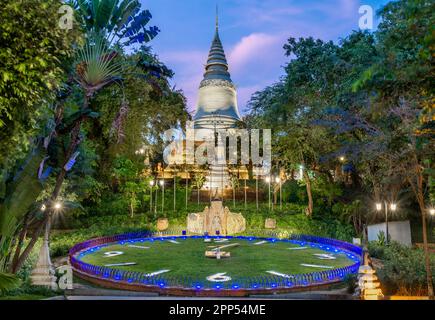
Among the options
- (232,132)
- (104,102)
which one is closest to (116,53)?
(104,102)

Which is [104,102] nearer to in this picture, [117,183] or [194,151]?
[117,183]

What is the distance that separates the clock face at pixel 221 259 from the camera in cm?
1355

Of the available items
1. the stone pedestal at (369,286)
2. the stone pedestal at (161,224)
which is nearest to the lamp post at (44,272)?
the stone pedestal at (369,286)

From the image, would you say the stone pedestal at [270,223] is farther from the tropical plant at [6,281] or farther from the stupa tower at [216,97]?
the stupa tower at [216,97]

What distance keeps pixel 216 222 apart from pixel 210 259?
8.03m

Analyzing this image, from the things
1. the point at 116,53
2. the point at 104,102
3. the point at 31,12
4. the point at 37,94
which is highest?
the point at 104,102

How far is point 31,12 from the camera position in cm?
587

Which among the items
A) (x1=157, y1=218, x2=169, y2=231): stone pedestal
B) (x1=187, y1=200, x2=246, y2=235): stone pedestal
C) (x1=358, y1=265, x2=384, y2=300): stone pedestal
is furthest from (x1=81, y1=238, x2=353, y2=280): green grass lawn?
(x1=358, y1=265, x2=384, y2=300): stone pedestal

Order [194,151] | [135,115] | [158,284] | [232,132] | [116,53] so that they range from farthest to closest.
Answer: [194,151] < [232,132] < [135,115] < [158,284] < [116,53]

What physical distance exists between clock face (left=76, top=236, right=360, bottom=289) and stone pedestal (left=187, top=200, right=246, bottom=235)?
43.8 inches

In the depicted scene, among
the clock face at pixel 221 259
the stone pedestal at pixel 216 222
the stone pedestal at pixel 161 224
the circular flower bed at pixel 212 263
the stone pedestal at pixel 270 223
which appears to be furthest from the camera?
the stone pedestal at pixel 270 223

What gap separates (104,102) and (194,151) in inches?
1002

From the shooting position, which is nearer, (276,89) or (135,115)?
(135,115)
